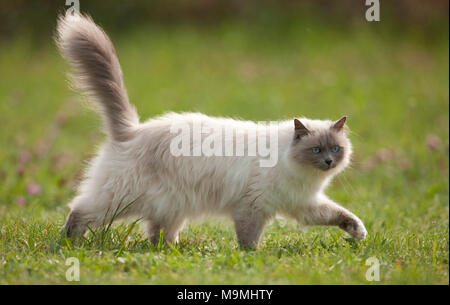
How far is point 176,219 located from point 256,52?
9382 millimetres

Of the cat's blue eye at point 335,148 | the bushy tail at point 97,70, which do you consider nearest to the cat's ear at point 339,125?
the cat's blue eye at point 335,148

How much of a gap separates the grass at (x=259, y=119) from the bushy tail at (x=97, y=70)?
3.04 ft

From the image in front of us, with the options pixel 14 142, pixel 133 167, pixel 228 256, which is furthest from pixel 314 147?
pixel 14 142

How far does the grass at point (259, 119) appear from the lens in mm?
3828

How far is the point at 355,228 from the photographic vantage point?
187 inches

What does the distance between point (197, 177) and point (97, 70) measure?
1.30 m

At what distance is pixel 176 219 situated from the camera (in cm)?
481

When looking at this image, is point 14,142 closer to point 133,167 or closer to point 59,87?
point 59,87

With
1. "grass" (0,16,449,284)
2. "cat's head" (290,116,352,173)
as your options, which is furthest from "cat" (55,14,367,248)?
"grass" (0,16,449,284)

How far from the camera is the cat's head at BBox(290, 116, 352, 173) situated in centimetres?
456

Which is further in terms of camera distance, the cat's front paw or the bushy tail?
the bushy tail

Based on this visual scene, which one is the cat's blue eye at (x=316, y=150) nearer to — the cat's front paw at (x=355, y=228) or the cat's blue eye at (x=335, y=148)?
the cat's blue eye at (x=335, y=148)

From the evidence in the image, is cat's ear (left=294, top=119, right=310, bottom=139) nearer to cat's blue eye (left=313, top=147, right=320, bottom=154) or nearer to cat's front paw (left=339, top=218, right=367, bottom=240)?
cat's blue eye (left=313, top=147, right=320, bottom=154)

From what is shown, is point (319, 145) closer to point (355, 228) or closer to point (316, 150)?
point (316, 150)
